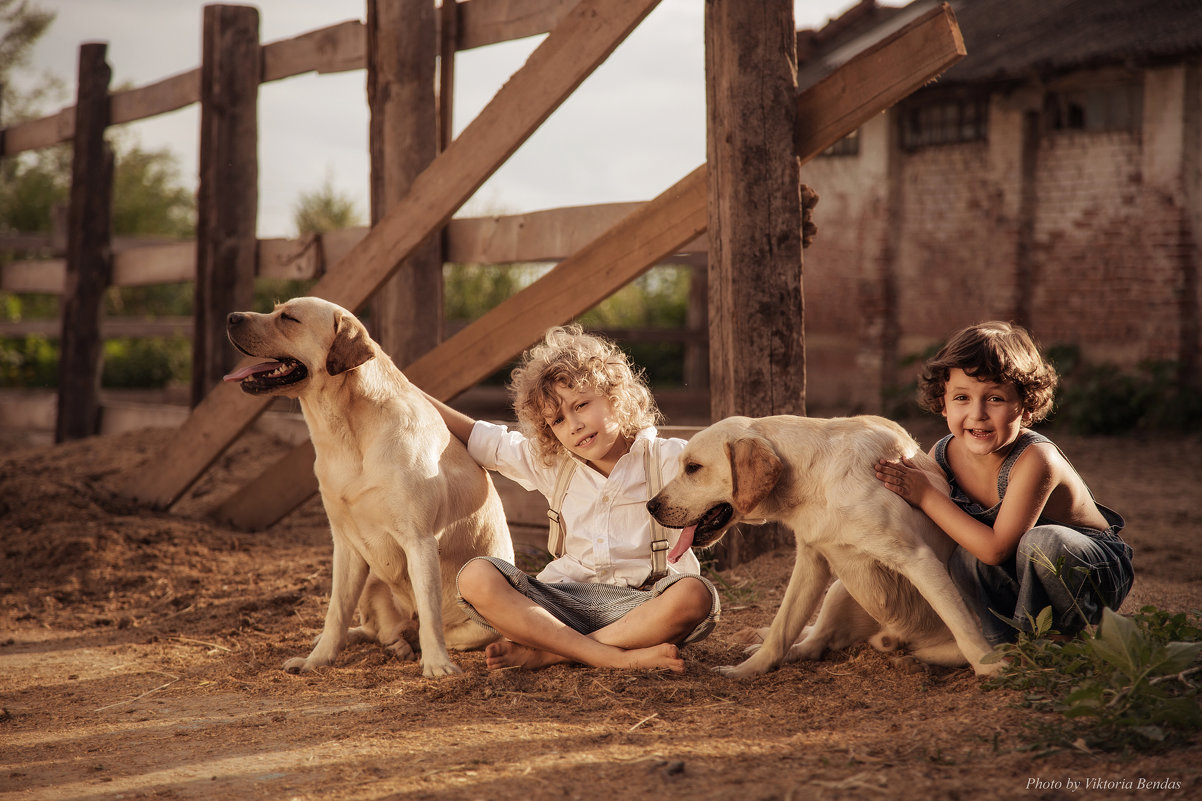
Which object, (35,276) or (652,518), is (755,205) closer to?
(652,518)

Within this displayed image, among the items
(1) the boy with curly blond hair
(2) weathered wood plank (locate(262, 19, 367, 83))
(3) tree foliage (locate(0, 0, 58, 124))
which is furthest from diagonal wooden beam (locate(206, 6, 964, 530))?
(3) tree foliage (locate(0, 0, 58, 124))

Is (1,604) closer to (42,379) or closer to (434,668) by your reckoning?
(434,668)

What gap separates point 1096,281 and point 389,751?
12.0 m

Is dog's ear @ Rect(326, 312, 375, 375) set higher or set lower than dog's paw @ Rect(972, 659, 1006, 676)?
higher

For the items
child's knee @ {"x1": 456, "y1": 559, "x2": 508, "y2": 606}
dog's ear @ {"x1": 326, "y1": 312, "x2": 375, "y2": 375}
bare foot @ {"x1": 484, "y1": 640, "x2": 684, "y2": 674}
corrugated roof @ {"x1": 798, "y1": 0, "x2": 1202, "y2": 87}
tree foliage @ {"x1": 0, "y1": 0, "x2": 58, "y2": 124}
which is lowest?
bare foot @ {"x1": 484, "y1": 640, "x2": 684, "y2": 674}

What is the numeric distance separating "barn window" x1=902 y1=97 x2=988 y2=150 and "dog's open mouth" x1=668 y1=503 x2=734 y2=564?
11.7m

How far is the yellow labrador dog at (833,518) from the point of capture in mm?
3068

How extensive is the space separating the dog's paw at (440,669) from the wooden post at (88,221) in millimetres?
6375

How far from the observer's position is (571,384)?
11.7ft

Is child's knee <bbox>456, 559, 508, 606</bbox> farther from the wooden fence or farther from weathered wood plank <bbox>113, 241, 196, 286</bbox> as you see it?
weathered wood plank <bbox>113, 241, 196, 286</bbox>

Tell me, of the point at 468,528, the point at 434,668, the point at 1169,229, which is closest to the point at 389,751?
the point at 434,668

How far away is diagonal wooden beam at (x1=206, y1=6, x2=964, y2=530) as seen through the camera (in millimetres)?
3852

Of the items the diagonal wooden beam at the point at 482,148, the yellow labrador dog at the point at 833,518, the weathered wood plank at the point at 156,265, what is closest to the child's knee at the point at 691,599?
the yellow labrador dog at the point at 833,518

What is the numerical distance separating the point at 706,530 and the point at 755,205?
155 centimetres
